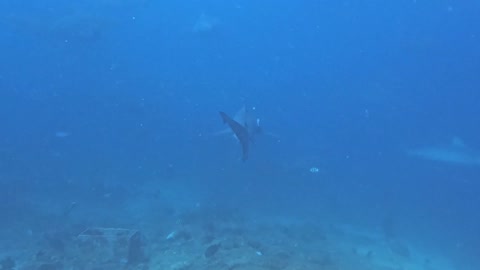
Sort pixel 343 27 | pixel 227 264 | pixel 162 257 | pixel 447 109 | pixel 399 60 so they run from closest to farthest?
pixel 227 264, pixel 162 257, pixel 447 109, pixel 399 60, pixel 343 27

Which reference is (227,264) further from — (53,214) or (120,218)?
(53,214)

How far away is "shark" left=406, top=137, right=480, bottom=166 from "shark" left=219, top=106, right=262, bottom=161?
28.1 m

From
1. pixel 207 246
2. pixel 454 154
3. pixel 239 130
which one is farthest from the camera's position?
pixel 454 154

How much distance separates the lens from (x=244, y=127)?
7.25 metres

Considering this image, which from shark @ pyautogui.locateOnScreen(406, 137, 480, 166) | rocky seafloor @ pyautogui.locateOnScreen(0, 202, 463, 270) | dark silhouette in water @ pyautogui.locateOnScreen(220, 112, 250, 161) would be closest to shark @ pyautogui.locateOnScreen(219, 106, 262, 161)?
dark silhouette in water @ pyautogui.locateOnScreen(220, 112, 250, 161)

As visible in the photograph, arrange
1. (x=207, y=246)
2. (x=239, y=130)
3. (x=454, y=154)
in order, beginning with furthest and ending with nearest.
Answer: (x=454, y=154) < (x=207, y=246) < (x=239, y=130)

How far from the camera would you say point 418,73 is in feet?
146

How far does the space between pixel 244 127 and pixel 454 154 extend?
1192 inches

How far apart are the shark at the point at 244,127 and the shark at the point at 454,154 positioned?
92.3 ft

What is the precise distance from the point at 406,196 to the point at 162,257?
2928cm

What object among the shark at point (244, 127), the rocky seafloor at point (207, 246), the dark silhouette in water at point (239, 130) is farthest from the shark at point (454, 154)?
the dark silhouette in water at point (239, 130)

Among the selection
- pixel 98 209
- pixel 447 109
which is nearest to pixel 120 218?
pixel 98 209

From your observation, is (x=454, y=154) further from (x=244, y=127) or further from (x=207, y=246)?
(x=244, y=127)

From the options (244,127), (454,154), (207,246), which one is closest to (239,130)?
(244,127)
